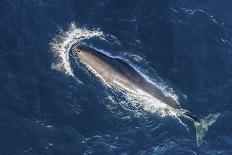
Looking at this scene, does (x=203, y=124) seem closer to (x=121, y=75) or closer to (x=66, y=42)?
(x=121, y=75)

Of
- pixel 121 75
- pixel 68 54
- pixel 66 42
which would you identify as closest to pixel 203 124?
pixel 121 75

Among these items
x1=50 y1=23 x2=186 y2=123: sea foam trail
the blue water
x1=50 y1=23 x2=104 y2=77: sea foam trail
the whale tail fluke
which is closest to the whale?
x1=50 y1=23 x2=186 y2=123: sea foam trail

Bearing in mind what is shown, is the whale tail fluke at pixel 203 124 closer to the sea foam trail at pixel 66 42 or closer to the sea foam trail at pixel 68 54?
the sea foam trail at pixel 68 54

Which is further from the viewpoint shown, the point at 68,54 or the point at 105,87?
the point at 68,54

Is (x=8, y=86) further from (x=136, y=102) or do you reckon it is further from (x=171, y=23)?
(x=171, y=23)

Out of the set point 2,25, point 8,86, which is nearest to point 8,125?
point 8,86
